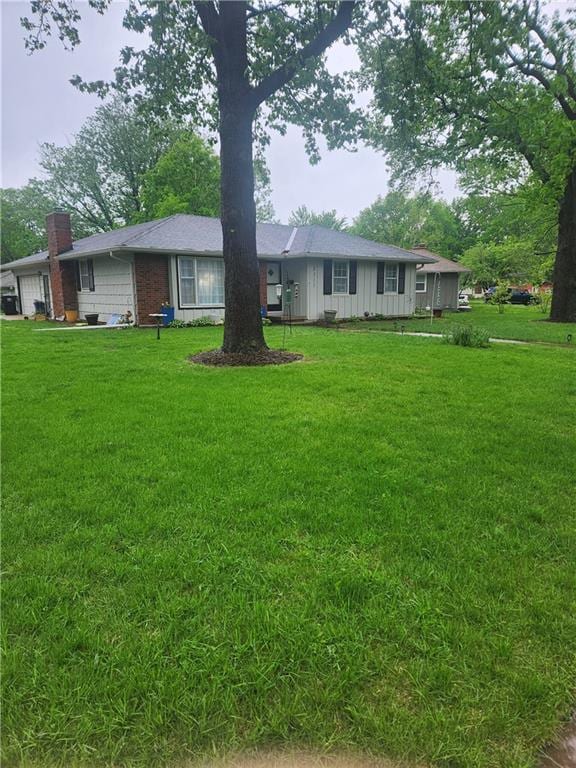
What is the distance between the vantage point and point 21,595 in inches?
79.4

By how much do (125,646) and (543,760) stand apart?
1471 millimetres

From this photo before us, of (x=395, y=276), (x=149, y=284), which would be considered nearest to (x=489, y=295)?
(x=395, y=276)

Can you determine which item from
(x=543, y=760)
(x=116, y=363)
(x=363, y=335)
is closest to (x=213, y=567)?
(x=543, y=760)

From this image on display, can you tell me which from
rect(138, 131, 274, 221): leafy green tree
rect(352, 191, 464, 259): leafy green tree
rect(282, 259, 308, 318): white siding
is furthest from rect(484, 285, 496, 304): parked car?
rect(138, 131, 274, 221): leafy green tree

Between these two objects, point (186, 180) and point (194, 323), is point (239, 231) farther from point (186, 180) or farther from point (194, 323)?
point (186, 180)

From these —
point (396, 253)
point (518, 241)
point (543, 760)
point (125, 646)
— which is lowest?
point (543, 760)

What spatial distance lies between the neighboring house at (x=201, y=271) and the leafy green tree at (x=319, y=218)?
121ft

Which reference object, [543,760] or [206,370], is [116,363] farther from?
[543,760]

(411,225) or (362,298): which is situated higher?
(411,225)

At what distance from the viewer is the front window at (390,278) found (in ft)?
60.5

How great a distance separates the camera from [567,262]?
16625 millimetres

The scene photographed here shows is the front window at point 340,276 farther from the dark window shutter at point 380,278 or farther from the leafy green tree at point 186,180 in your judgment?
the leafy green tree at point 186,180

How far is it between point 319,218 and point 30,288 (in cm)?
4032

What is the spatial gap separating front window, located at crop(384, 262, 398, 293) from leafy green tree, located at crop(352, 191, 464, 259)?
3068cm
